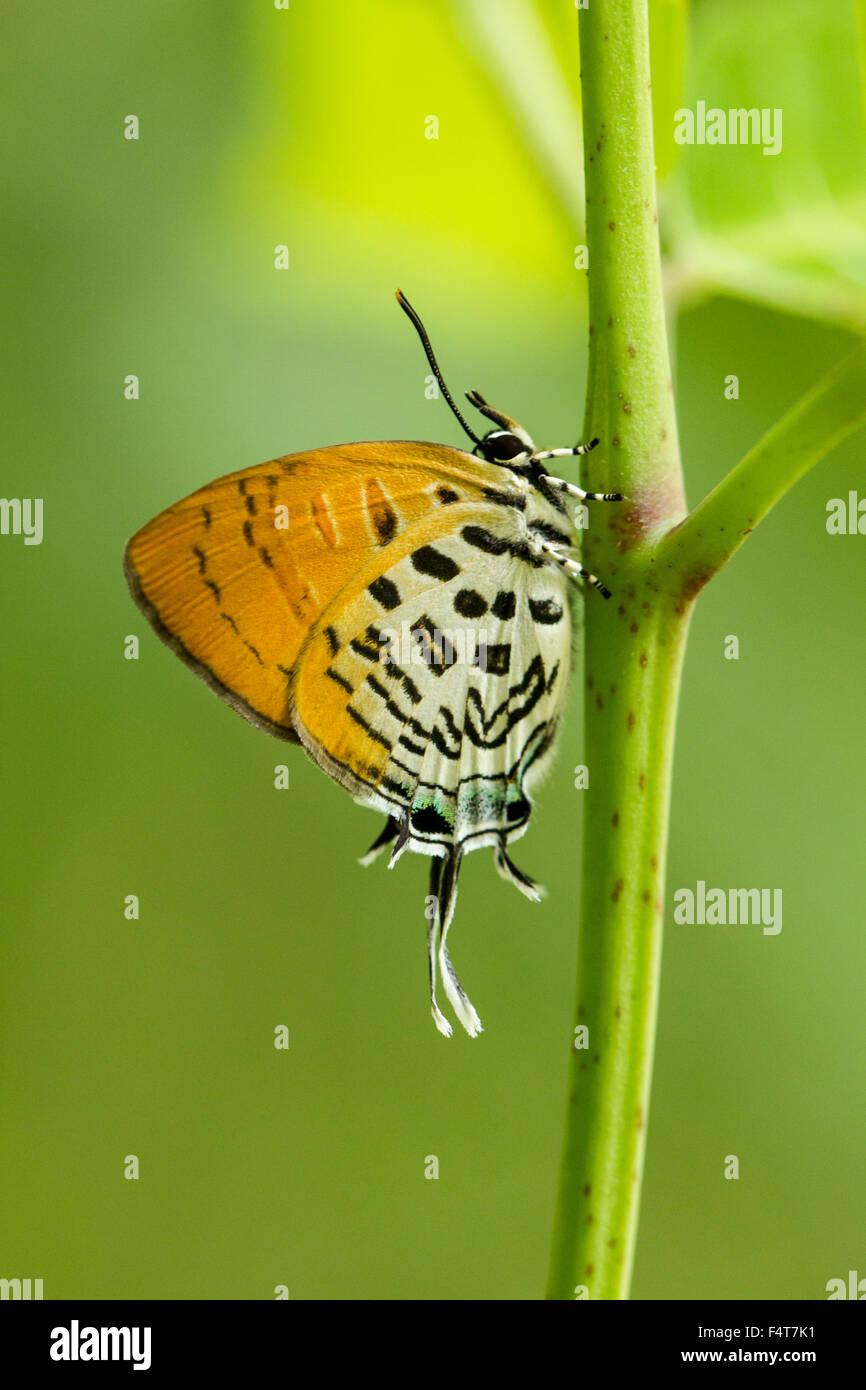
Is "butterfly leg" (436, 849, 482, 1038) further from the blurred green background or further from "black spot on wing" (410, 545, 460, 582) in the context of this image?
the blurred green background

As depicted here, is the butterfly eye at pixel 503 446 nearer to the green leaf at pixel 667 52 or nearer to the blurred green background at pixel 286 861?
the blurred green background at pixel 286 861

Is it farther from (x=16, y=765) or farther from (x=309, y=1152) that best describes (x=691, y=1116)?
(x=16, y=765)

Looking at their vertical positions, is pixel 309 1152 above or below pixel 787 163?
below

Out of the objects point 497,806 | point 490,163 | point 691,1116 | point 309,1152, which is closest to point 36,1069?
point 309,1152

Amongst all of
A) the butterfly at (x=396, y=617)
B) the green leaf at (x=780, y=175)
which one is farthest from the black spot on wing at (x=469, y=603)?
the green leaf at (x=780, y=175)

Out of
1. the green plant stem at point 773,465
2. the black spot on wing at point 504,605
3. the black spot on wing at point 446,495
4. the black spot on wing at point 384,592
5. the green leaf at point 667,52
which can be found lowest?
the green plant stem at point 773,465

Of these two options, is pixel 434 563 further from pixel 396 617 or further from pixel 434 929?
Result: pixel 434 929
